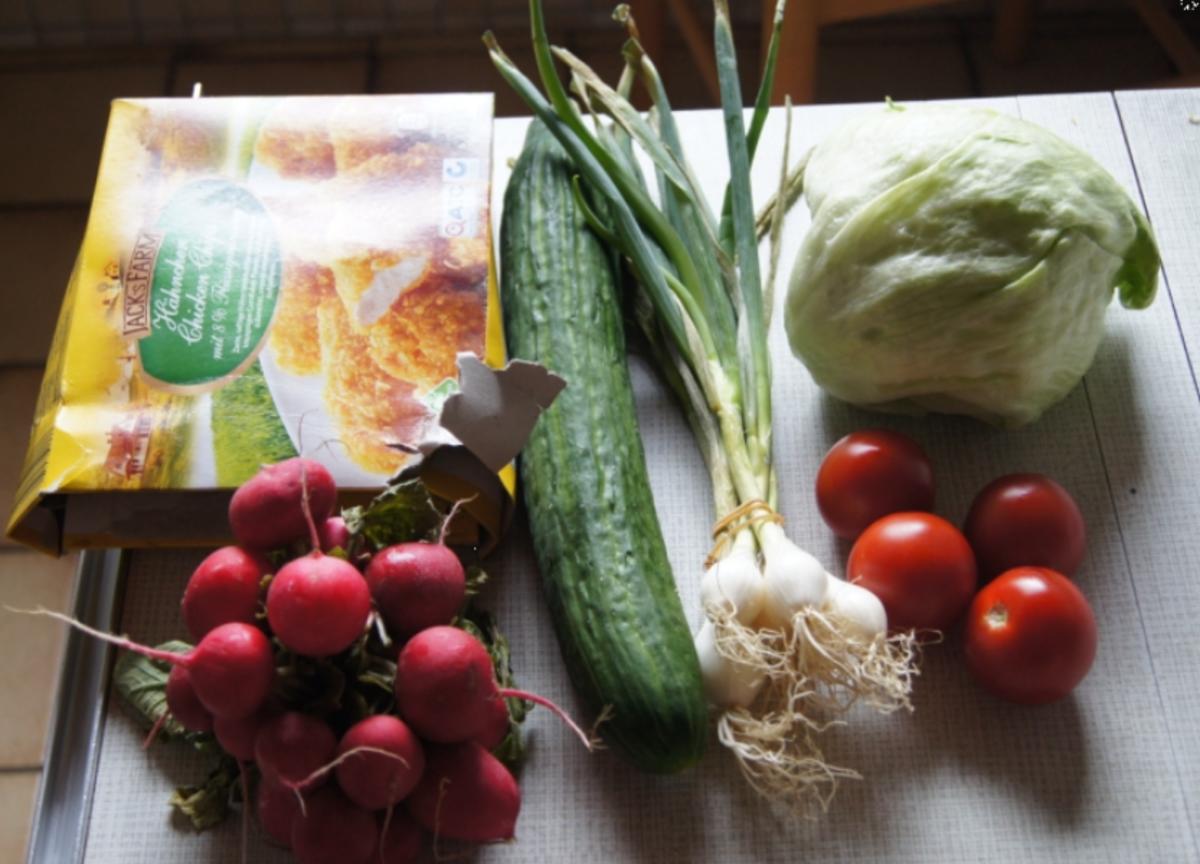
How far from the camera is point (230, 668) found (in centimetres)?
63

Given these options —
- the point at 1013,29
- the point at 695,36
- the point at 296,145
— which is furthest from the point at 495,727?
the point at 1013,29

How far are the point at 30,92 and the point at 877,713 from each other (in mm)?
1469

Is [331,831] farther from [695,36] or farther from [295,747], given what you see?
[695,36]

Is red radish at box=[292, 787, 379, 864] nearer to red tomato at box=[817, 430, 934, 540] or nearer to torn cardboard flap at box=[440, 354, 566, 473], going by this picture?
torn cardboard flap at box=[440, 354, 566, 473]

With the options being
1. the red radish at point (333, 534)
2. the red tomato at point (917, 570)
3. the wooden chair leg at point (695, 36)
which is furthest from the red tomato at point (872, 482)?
the wooden chair leg at point (695, 36)

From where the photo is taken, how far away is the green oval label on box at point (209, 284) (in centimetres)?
85

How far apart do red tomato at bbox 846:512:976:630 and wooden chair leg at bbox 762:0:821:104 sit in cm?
55

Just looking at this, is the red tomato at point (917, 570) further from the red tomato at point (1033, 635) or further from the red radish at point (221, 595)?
the red radish at point (221, 595)

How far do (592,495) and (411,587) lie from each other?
0.17m

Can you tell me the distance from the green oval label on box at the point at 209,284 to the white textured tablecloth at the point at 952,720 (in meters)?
0.16

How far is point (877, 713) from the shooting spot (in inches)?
32.0

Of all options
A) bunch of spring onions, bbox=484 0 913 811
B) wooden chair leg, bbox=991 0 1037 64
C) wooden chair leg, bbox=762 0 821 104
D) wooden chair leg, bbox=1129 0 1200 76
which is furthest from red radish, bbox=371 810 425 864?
wooden chair leg, bbox=991 0 1037 64

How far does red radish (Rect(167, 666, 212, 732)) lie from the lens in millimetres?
664

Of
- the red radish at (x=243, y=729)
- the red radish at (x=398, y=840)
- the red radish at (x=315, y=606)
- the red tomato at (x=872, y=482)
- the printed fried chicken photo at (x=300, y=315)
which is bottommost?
the red radish at (x=398, y=840)
